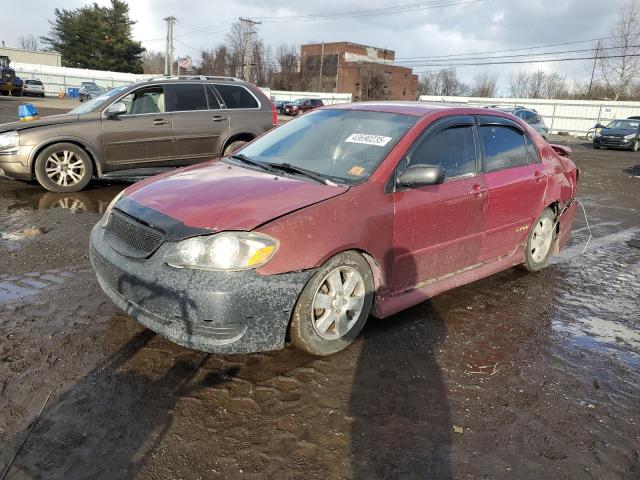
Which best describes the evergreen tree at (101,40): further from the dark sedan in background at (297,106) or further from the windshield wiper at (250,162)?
the windshield wiper at (250,162)

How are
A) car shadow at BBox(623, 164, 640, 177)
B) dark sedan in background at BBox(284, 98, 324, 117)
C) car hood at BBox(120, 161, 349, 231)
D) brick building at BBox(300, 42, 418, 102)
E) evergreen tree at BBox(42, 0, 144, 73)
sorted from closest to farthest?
1. car hood at BBox(120, 161, 349, 231)
2. car shadow at BBox(623, 164, 640, 177)
3. dark sedan in background at BBox(284, 98, 324, 117)
4. evergreen tree at BBox(42, 0, 144, 73)
5. brick building at BBox(300, 42, 418, 102)

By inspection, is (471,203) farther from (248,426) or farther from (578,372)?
(248,426)

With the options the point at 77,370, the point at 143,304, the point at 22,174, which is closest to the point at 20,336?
the point at 77,370

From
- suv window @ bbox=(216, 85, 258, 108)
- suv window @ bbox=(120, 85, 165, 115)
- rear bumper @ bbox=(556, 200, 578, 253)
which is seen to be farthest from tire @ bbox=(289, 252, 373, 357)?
suv window @ bbox=(216, 85, 258, 108)

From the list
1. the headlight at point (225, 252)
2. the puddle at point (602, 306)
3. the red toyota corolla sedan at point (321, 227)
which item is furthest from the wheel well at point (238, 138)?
the headlight at point (225, 252)

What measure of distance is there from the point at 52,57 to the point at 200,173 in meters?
76.2

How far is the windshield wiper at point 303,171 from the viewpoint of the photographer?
11.1 feet

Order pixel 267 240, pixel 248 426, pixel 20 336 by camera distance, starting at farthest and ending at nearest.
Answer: pixel 20 336
pixel 267 240
pixel 248 426

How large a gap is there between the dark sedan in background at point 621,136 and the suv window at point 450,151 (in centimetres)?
2551

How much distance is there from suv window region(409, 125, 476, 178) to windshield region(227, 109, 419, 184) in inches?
7.8

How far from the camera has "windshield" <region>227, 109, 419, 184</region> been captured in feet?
11.6

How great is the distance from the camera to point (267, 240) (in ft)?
9.20

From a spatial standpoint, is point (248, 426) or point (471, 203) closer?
point (248, 426)

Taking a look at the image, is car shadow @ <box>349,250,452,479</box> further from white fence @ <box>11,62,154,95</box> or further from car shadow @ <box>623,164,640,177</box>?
white fence @ <box>11,62,154,95</box>
